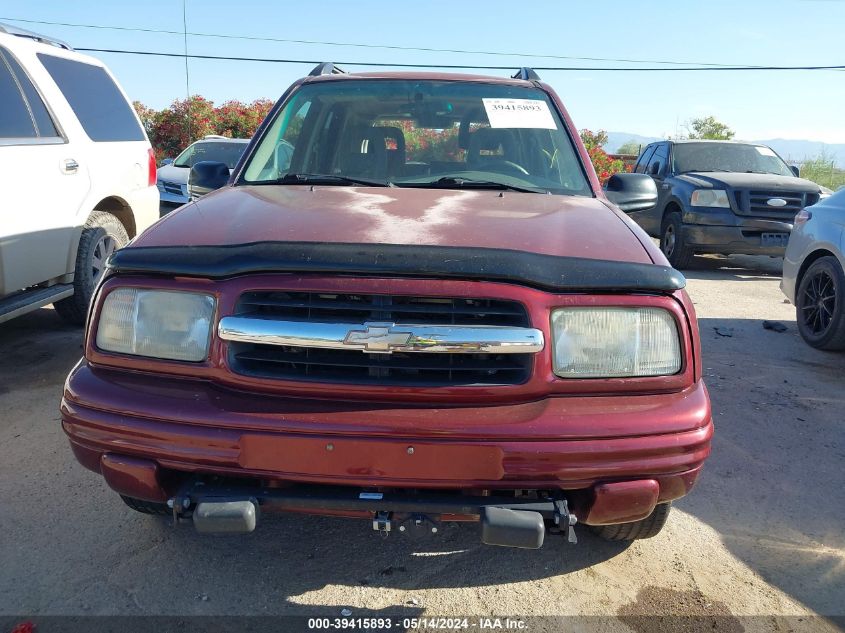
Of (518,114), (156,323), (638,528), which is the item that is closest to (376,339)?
(156,323)

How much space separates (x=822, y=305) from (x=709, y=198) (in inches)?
140

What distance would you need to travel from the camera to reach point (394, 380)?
1952 mm

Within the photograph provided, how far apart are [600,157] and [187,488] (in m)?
13.1

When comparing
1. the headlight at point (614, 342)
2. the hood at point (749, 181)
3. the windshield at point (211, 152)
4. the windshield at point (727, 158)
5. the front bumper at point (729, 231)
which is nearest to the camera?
the headlight at point (614, 342)

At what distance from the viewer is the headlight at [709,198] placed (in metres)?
8.58

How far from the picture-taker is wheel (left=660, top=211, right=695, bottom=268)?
8828mm

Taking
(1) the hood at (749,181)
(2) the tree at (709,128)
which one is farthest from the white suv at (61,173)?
(2) the tree at (709,128)

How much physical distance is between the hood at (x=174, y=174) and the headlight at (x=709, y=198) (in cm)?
770

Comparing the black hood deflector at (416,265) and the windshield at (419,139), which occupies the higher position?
the windshield at (419,139)

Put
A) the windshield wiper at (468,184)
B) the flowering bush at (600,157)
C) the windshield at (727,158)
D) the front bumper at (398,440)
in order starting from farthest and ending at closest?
the flowering bush at (600,157) → the windshield at (727,158) → the windshield wiper at (468,184) → the front bumper at (398,440)

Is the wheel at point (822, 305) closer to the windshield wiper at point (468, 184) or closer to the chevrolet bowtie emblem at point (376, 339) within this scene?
the windshield wiper at point (468, 184)

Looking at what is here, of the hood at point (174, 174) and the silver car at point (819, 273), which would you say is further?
the hood at point (174, 174)

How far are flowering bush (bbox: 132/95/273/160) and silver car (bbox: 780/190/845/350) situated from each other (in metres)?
16.6

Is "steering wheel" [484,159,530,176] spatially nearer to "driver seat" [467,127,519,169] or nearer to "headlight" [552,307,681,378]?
"driver seat" [467,127,519,169]
